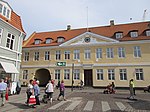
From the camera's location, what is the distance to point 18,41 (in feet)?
61.3

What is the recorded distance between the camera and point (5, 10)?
56.3ft

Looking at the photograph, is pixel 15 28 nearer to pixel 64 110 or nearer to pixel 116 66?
pixel 64 110

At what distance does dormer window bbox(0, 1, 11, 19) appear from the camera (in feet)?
53.9

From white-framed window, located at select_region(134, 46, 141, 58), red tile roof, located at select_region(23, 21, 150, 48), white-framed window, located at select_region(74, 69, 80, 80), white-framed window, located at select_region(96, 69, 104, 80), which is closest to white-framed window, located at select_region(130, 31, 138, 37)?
red tile roof, located at select_region(23, 21, 150, 48)

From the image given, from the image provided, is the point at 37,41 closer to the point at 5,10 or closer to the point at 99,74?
the point at 5,10

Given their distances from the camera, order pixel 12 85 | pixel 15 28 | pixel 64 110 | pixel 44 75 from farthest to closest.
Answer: pixel 44 75, pixel 15 28, pixel 12 85, pixel 64 110

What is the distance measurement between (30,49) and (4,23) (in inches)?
588

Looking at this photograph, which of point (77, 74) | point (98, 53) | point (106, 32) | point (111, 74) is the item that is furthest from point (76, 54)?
point (106, 32)

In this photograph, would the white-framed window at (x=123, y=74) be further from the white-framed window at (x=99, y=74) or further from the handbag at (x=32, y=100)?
the handbag at (x=32, y=100)

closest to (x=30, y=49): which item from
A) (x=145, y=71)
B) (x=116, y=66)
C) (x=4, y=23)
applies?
(x=4, y=23)

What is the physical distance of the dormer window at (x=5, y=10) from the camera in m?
16.4

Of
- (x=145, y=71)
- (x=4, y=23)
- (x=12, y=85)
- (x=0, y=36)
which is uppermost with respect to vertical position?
(x=4, y=23)

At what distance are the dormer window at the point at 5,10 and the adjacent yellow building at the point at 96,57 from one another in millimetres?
9832

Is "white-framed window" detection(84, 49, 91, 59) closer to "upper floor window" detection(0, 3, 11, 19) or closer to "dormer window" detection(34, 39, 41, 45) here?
"dormer window" detection(34, 39, 41, 45)
